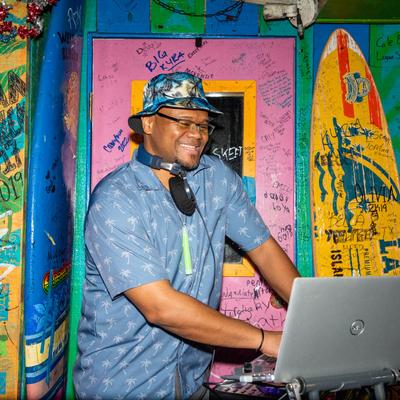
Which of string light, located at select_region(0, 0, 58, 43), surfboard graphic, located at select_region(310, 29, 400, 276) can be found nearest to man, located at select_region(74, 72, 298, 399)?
string light, located at select_region(0, 0, 58, 43)

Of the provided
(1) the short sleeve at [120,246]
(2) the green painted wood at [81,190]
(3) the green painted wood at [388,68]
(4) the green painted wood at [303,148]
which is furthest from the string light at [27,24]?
(3) the green painted wood at [388,68]

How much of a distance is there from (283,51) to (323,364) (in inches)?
78.7

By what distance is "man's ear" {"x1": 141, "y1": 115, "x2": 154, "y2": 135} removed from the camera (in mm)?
1925

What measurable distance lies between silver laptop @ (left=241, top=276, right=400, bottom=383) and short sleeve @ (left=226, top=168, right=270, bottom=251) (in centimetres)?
72

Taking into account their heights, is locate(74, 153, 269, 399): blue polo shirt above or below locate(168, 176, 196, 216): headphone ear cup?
below

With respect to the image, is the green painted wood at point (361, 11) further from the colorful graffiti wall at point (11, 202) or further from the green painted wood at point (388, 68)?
the colorful graffiti wall at point (11, 202)

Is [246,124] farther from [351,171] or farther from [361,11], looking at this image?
[361,11]

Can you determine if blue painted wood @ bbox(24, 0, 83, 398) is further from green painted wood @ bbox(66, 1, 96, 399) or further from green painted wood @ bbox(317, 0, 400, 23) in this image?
green painted wood @ bbox(317, 0, 400, 23)

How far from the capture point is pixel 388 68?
9.18 feet

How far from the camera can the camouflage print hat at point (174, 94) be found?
1.80 meters

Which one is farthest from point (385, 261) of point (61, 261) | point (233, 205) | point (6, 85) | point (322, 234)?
point (6, 85)

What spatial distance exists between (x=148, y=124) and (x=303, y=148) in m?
1.18

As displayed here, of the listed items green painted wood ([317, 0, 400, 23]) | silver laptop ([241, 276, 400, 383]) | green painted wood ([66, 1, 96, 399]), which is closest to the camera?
silver laptop ([241, 276, 400, 383])

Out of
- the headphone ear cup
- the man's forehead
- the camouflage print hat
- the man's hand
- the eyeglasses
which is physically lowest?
the man's hand
